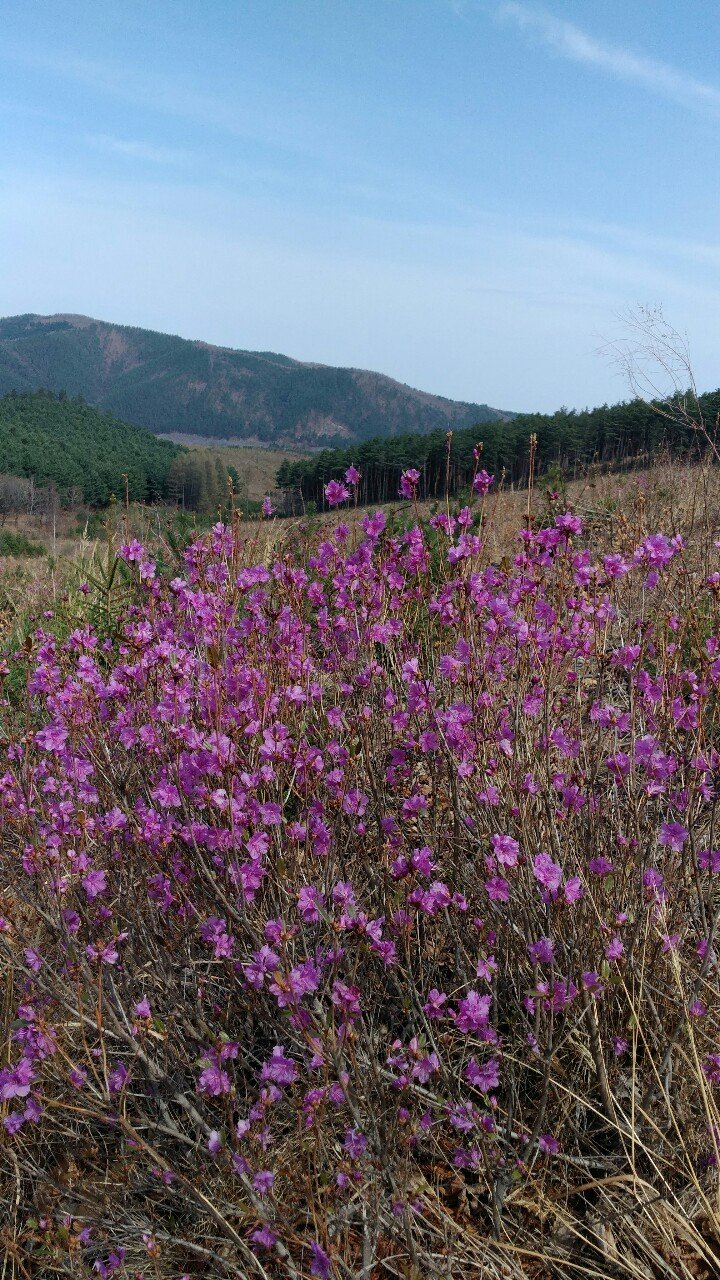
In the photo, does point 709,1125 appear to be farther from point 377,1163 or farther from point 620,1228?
point 377,1163

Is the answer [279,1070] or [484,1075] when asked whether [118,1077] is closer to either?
[279,1070]

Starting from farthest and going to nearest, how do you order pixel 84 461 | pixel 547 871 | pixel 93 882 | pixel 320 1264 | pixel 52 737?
pixel 84 461 < pixel 52 737 < pixel 93 882 < pixel 547 871 < pixel 320 1264

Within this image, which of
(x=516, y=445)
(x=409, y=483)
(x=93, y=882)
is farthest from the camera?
(x=516, y=445)

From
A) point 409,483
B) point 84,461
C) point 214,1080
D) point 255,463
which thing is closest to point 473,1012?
point 214,1080

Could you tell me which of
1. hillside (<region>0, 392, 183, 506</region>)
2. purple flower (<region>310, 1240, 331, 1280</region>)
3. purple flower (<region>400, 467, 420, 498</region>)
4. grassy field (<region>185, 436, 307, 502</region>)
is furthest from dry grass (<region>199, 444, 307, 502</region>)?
purple flower (<region>310, 1240, 331, 1280</region>)

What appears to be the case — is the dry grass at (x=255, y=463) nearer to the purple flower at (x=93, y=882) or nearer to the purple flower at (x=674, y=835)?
the purple flower at (x=93, y=882)

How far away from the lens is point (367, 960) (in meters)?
2.25

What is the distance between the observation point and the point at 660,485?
1005 cm

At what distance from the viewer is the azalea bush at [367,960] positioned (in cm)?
183

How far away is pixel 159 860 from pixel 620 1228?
1.50 meters

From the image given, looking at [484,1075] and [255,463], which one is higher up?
[255,463]

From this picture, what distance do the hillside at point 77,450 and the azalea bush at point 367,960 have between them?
67.0 meters

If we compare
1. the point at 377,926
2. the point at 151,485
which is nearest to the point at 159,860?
the point at 377,926

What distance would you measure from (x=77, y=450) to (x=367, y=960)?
5332 inches
